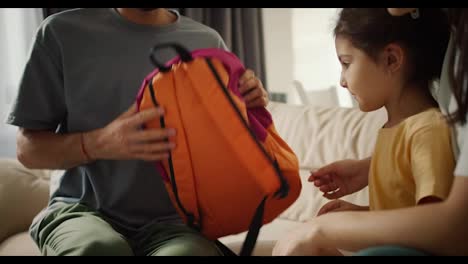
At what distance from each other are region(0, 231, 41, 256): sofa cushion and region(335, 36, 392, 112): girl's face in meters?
0.75

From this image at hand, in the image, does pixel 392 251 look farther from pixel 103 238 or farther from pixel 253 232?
pixel 103 238

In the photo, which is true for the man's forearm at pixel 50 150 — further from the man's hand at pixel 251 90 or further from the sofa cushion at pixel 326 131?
the sofa cushion at pixel 326 131

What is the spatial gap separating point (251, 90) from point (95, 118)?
0.23 m

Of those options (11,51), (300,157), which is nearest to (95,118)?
(300,157)

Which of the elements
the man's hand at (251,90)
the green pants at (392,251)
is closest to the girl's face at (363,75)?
the man's hand at (251,90)

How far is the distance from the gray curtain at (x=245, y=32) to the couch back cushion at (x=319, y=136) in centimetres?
61

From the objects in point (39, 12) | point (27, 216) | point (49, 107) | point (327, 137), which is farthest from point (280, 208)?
point (39, 12)

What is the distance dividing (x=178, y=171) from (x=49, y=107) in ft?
0.82

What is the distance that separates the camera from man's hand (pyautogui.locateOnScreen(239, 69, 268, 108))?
707 mm

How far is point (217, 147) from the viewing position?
65 cm

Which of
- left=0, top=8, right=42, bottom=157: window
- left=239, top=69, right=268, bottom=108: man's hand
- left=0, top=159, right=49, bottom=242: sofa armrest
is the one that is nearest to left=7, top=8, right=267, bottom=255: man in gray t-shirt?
left=239, top=69, right=268, bottom=108: man's hand

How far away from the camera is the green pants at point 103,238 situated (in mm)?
685

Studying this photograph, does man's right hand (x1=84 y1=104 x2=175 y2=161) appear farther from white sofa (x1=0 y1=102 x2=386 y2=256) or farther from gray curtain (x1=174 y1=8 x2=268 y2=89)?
gray curtain (x1=174 y1=8 x2=268 y2=89)

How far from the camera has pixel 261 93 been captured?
0.74m
